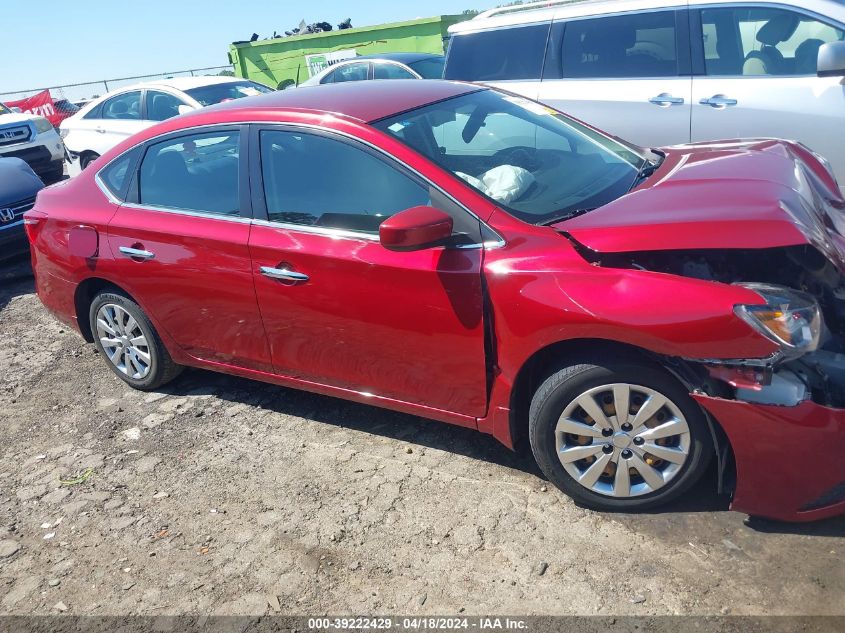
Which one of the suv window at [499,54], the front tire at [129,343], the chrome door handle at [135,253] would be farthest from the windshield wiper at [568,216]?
the suv window at [499,54]

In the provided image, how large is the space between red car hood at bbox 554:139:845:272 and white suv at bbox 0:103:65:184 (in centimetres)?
1029

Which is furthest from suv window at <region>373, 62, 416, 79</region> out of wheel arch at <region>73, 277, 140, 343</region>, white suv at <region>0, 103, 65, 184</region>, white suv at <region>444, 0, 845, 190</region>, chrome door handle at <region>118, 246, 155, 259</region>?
chrome door handle at <region>118, 246, 155, 259</region>

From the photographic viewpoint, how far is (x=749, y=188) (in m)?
3.09

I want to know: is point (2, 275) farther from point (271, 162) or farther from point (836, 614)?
point (836, 614)

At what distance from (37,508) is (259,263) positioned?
1590mm

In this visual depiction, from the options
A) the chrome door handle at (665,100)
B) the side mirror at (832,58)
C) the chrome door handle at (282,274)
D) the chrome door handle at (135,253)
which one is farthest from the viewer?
the chrome door handle at (665,100)

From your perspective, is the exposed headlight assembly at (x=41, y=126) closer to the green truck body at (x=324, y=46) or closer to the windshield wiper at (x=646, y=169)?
the green truck body at (x=324, y=46)

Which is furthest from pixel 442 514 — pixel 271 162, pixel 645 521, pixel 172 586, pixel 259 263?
pixel 271 162

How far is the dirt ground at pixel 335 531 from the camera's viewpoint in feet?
9.10

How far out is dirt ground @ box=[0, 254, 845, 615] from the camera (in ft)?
9.10

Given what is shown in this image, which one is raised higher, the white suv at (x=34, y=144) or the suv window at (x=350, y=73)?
the suv window at (x=350, y=73)

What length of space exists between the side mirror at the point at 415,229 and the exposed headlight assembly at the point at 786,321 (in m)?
1.13

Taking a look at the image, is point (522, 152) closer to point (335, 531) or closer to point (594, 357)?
point (594, 357)

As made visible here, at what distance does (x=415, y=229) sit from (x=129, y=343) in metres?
2.41
